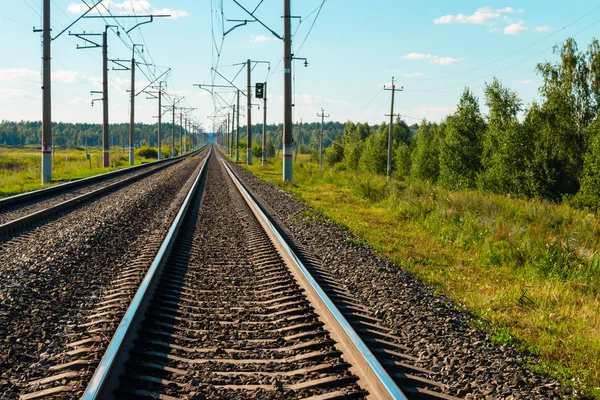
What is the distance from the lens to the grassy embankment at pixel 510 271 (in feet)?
16.9

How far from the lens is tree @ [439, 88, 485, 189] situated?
193ft

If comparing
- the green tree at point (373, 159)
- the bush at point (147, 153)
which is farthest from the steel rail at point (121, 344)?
the green tree at point (373, 159)

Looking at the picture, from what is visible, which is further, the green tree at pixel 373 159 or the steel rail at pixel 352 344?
the green tree at pixel 373 159

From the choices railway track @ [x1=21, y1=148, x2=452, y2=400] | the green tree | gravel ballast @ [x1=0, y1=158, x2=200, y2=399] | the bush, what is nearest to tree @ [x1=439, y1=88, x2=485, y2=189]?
the green tree

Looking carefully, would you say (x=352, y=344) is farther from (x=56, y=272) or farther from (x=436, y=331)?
Result: (x=56, y=272)

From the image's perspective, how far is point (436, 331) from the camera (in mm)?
5289

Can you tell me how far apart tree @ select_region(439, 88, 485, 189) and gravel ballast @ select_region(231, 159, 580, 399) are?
51.5 m

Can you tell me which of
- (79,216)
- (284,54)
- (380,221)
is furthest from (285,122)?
(79,216)

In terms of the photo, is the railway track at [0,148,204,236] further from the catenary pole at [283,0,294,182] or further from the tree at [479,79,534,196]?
the tree at [479,79,534,196]

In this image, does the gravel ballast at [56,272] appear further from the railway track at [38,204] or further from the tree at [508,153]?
the tree at [508,153]

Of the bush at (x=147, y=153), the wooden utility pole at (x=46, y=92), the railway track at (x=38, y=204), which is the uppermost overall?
the wooden utility pole at (x=46, y=92)

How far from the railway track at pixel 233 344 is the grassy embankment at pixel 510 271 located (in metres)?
1.37

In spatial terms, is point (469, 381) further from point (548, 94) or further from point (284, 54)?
point (548, 94)

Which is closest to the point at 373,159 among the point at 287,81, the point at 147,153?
the point at 147,153
